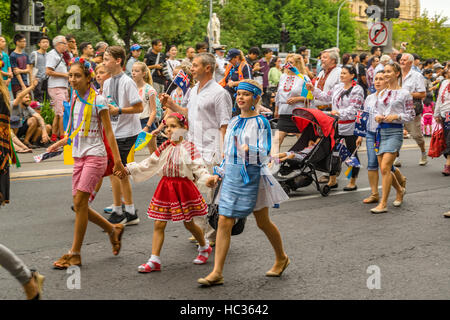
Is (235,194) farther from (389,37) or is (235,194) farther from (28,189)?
(389,37)

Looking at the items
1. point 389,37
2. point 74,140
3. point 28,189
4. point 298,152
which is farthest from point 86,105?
point 389,37

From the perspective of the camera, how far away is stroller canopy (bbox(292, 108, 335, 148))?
370 inches

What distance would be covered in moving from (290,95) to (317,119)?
1.34 m

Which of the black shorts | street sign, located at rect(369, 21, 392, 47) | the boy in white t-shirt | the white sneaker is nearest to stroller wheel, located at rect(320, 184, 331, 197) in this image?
the boy in white t-shirt

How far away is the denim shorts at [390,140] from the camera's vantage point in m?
8.43

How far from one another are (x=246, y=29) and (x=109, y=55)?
5649 cm

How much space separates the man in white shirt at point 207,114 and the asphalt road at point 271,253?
83cm

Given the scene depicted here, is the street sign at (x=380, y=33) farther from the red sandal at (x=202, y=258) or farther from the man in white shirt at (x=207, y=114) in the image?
the red sandal at (x=202, y=258)

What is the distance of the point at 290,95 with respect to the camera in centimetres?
1067

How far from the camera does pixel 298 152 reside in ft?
31.7

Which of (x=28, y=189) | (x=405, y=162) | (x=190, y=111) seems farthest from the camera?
(x=405, y=162)

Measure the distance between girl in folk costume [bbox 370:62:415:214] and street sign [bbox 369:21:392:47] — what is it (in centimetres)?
875

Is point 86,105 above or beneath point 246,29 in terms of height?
beneath

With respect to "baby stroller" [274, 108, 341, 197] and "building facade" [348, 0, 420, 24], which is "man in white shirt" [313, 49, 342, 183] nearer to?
"baby stroller" [274, 108, 341, 197]
